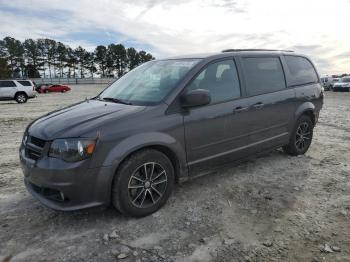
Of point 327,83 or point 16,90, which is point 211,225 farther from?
point 327,83

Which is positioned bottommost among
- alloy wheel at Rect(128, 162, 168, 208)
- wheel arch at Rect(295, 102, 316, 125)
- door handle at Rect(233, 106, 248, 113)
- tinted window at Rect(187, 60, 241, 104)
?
alloy wheel at Rect(128, 162, 168, 208)

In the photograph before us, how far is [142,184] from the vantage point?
13.0ft

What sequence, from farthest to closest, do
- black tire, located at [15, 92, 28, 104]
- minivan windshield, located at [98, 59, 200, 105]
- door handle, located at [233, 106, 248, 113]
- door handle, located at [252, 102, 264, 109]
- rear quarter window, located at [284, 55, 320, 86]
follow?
black tire, located at [15, 92, 28, 104], rear quarter window, located at [284, 55, 320, 86], door handle, located at [252, 102, 264, 109], door handle, located at [233, 106, 248, 113], minivan windshield, located at [98, 59, 200, 105]

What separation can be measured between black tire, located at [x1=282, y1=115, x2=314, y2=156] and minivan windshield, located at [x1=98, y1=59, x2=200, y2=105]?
2516mm

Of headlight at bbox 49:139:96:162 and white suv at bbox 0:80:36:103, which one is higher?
white suv at bbox 0:80:36:103

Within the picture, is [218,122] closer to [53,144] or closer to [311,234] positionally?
[311,234]

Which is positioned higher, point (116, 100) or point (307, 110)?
point (116, 100)

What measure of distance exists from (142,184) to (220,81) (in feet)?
5.87

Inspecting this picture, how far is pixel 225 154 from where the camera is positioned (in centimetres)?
479

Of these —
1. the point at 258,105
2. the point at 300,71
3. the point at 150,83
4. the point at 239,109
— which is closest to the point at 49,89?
the point at 300,71

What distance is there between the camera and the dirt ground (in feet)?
10.8

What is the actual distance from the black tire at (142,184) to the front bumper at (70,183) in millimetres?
135

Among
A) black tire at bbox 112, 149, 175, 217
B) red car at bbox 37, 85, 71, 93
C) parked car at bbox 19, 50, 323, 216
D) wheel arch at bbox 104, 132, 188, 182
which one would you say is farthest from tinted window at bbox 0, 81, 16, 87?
red car at bbox 37, 85, 71, 93

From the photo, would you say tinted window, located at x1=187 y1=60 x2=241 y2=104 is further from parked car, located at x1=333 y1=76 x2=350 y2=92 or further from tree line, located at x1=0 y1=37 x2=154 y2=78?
tree line, located at x1=0 y1=37 x2=154 y2=78
